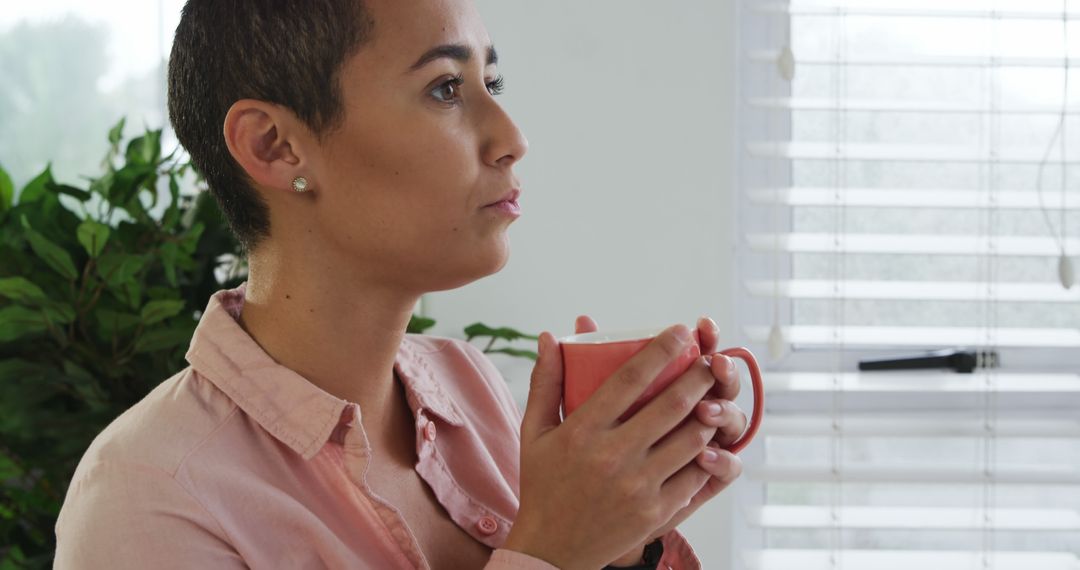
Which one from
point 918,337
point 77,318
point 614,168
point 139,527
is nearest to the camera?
point 139,527

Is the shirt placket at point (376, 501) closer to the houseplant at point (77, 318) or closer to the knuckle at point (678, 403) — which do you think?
the knuckle at point (678, 403)

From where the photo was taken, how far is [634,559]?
1.02 metres

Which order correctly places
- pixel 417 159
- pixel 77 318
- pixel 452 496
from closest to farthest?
pixel 417 159, pixel 452 496, pixel 77 318

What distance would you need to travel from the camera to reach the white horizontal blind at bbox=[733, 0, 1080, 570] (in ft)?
5.92

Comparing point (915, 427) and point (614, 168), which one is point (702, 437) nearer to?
point (614, 168)

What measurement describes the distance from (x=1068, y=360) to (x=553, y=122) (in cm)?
106

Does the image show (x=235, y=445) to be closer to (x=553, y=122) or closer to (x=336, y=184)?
(x=336, y=184)

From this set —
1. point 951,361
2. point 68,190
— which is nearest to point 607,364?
point 68,190

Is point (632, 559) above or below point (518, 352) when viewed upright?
below

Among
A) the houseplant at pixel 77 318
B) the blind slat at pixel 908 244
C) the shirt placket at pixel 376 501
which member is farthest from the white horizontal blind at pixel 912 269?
the shirt placket at pixel 376 501

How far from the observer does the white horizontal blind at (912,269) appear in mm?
1805

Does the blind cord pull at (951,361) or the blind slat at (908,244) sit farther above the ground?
the blind slat at (908,244)

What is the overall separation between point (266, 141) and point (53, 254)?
0.63 m

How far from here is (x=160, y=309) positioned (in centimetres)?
141
